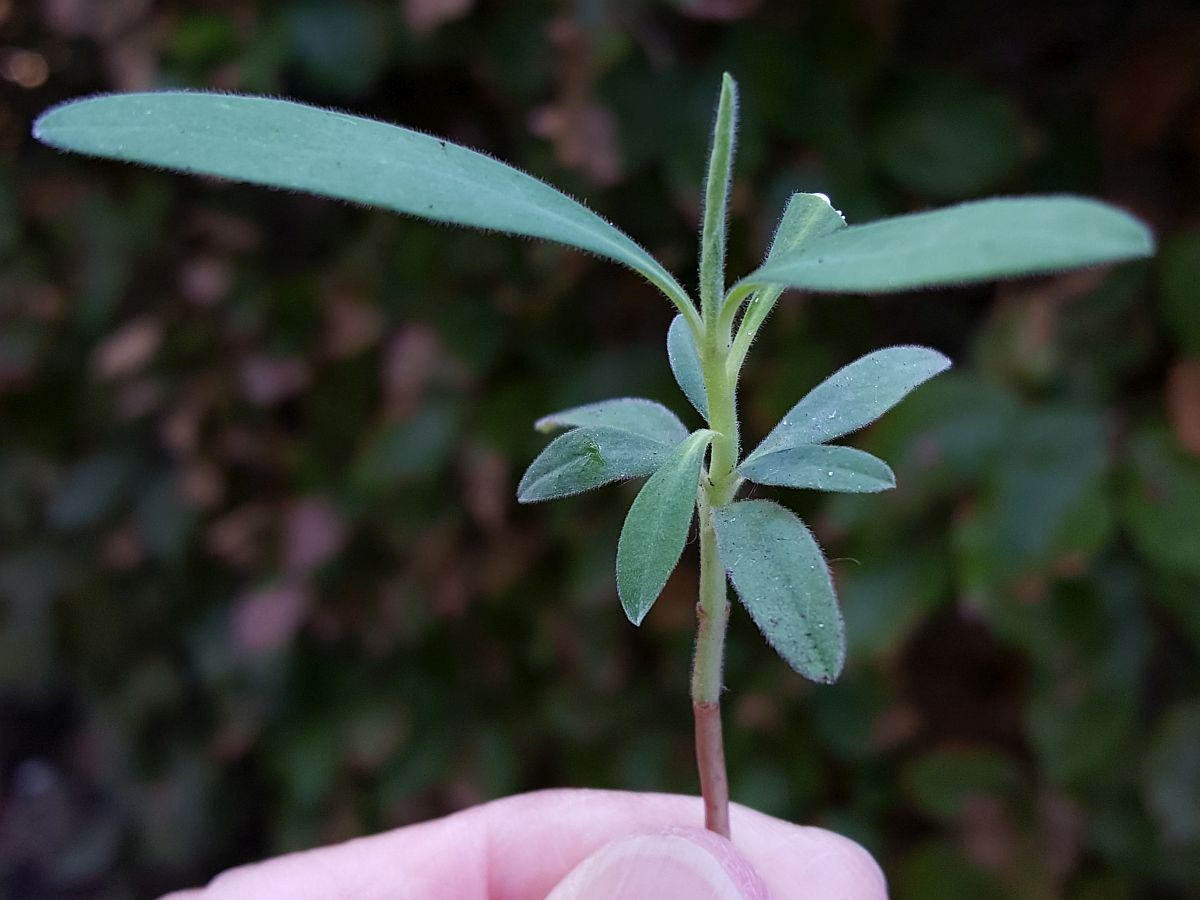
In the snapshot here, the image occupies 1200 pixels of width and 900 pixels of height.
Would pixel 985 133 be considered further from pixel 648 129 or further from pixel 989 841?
pixel 989 841

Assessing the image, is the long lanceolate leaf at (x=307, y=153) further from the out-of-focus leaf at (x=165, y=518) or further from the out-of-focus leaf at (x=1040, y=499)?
the out-of-focus leaf at (x=165, y=518)

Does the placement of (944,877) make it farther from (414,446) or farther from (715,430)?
(715,430)

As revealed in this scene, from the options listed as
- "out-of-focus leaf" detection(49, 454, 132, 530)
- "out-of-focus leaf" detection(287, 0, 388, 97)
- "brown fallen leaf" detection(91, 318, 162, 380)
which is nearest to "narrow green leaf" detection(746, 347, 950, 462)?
"out-of-focus leaf" detection(287, 0, 388, 97)

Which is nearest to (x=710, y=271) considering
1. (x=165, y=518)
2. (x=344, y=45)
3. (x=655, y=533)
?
(x=655, y=533)

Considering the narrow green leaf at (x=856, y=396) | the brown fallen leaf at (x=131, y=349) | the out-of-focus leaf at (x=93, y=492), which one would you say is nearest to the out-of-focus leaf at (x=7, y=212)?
the brown fallen leaf at (x=131, y=349)

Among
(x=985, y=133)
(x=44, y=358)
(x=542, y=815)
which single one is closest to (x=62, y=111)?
(x=542, y=815)

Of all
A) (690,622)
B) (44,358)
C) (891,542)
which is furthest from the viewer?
(44,358)

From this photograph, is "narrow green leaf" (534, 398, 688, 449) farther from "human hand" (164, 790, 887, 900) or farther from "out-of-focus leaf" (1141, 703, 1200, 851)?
"out-of-focus leaf" (1141, 703, 1200, 851)

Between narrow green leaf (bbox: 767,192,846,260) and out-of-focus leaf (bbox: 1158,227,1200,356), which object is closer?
narrow green leaf (bbox: 767,192,846,260)
